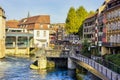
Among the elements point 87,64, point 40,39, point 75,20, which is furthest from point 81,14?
point 87,64

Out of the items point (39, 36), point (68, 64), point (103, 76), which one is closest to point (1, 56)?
point (68, 64)

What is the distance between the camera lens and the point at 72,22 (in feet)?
353

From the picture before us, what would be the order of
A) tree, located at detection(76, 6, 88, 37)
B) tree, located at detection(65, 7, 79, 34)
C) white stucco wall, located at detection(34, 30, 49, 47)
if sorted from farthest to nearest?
white stucco wall, located at detection(34, 30, 49, 47), tree, located at detection(76, 6, 88, 37), tree, located at detection(65, 7, 79, 34)

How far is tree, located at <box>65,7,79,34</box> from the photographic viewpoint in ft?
353

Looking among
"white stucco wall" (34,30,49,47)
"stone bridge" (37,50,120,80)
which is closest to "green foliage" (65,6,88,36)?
"white stucco wall" (34,30,49,47)

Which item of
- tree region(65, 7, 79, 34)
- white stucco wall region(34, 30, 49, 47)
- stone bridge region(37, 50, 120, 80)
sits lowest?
stone bridge region(37, 50, 120, 80)

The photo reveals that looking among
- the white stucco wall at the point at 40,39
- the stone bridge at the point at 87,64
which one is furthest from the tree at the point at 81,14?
the stone bridge at the point at 87,64

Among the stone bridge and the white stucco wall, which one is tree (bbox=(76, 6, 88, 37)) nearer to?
the white stucco wall

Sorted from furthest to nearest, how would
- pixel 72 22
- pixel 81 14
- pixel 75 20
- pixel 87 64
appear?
pixel 81 14, pixel 75 20, pixel 72 22, pixel 87 64

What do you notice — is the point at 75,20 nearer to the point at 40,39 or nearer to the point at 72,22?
the point at 72,22

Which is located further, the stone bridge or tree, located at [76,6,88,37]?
tree, located at [76,6,88,37]

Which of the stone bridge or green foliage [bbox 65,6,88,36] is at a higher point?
green foliage [bbox 65,6,88,36]

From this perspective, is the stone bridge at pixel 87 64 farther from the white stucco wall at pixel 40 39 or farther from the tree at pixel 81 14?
the white stucco wall at pixel 40 39

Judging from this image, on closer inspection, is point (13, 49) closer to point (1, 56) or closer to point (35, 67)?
point (1, 56)
